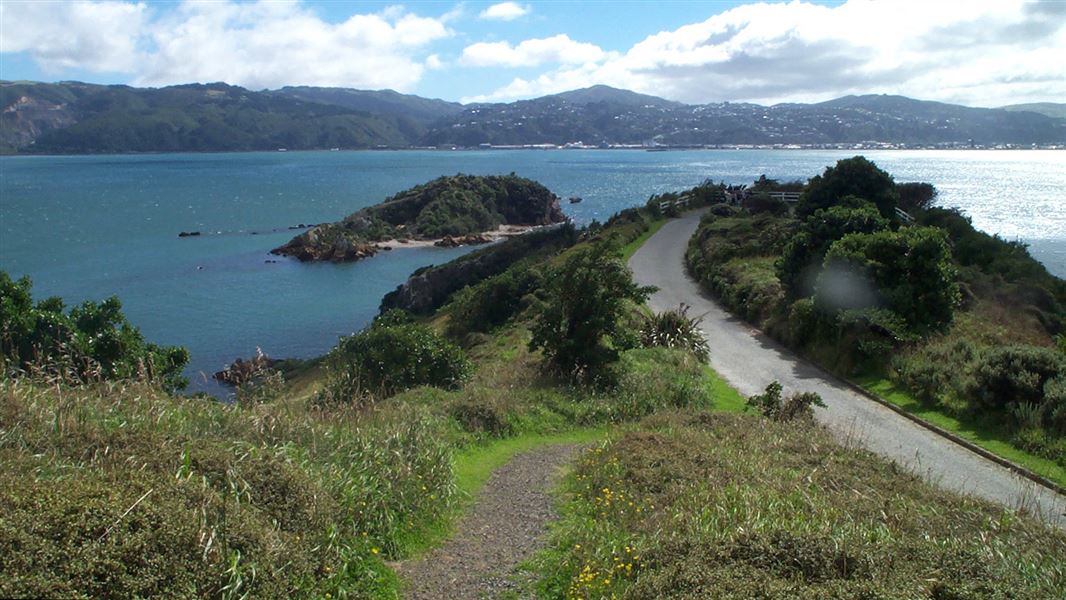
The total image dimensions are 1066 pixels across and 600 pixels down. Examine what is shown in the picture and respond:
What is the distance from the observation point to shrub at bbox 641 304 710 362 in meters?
19.5

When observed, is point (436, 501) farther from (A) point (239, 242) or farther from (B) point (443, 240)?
(A) point (239, 242)

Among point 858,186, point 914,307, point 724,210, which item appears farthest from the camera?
point 724,210

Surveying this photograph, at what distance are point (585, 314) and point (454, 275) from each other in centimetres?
3084

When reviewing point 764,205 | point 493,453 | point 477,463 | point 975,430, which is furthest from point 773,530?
point 764,205

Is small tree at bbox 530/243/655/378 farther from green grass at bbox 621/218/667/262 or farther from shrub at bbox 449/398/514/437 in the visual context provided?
green grass at bbox 621/218/667/262

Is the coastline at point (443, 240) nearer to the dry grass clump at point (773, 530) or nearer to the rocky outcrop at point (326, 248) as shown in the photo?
the rocky outcrop at point (326, 248)

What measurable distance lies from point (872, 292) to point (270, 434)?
14759 mm

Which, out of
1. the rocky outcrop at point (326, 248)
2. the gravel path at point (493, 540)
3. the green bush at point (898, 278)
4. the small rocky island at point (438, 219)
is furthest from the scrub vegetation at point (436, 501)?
the small rocky island at point (438, 219)

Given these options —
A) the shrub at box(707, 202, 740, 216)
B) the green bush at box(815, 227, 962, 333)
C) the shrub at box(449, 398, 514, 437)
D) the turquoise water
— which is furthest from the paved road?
the shrub at box(707, 202, 740, 216)

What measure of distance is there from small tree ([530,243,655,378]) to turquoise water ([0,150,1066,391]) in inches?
300

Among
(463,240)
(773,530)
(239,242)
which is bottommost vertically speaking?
(463,240)

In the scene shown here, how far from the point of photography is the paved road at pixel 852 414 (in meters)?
11.1

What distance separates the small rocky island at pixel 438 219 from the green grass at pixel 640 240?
32025mm

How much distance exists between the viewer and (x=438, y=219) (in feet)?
273
